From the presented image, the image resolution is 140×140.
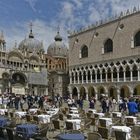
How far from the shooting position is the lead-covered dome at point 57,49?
8412 centimetres

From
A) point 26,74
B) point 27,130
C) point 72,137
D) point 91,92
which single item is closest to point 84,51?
point 91,92

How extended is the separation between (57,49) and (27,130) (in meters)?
72.9

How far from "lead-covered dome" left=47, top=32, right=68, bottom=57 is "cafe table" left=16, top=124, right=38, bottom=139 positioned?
7005 cm

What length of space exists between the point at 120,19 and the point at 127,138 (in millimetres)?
41704

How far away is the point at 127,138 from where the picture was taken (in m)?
11.5

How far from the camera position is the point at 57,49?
85.1m

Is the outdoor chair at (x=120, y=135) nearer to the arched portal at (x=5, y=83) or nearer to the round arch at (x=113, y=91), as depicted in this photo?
the round arch at (x=113, y=91)

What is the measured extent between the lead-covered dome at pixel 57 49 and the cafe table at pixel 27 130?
70.1m

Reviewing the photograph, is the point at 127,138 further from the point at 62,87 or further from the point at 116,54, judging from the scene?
the point at 62,87

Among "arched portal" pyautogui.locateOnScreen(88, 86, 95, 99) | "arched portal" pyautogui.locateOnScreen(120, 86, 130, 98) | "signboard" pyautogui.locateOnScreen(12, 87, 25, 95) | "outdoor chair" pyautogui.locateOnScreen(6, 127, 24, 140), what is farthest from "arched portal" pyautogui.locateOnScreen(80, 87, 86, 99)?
"outdoor chair" pyautogui.locateOnScreen(6, 127, 24, 140)

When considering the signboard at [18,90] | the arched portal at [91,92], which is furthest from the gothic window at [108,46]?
the signboard at [18,90]

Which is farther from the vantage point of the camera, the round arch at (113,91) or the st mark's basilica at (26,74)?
the st mark's basilica at (26,74)

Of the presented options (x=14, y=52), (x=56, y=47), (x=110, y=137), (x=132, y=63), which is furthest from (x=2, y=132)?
(x=56, y=47)

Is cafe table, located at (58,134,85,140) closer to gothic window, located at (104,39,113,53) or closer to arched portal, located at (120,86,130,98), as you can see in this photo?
arched portal, located at (120,86,130,98)
